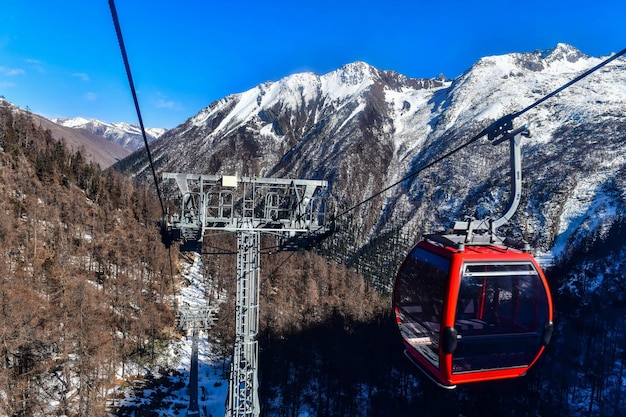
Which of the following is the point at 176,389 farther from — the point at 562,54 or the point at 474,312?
the point at 562,54

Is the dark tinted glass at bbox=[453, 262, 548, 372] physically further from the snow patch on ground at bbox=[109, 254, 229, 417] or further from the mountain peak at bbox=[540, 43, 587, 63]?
the mountain peak at bbox=[540, 43, 587, 63]

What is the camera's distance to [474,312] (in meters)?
8.15

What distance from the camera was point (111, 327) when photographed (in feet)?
105

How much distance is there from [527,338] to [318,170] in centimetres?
13319

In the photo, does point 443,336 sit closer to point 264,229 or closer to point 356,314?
point 264,229

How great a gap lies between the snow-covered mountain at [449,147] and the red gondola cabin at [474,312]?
72.3 m

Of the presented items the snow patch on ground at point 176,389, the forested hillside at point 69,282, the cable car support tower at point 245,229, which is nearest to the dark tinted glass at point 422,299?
the cable car support tower at point 245,229

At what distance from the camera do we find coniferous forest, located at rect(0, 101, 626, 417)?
22945 millimetres

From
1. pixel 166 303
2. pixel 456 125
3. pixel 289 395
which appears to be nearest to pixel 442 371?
pixel 289 395

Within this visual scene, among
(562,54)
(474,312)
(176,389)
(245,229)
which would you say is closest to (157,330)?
(176,389)

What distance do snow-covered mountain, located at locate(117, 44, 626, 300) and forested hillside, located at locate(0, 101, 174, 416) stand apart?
45.8 metres

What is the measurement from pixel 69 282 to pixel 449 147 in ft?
393

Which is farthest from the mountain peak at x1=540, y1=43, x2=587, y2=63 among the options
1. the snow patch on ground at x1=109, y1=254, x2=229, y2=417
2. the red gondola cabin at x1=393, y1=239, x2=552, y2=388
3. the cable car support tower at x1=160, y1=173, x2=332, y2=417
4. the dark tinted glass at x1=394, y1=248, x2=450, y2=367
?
the dark tinted glass at x1=394, y1=248, x2=450, y2=367

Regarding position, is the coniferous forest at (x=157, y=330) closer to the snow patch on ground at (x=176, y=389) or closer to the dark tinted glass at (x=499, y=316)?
the snow patch on ground at (x=176, y=389)
